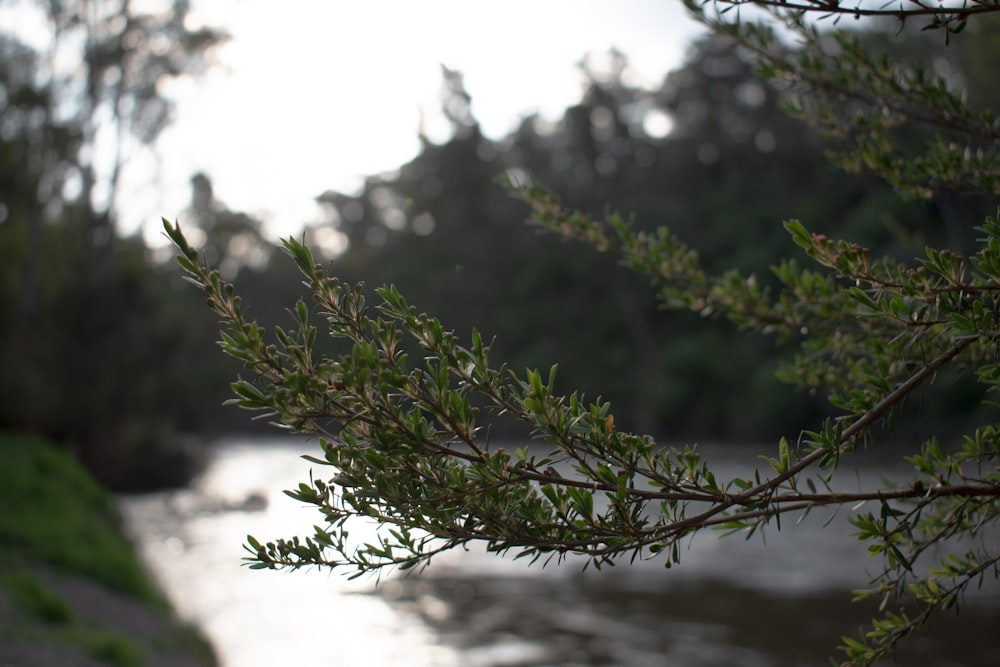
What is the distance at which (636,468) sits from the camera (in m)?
2.21

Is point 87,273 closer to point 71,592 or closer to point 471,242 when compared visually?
point 71,592

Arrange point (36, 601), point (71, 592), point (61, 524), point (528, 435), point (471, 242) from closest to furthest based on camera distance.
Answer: point (528, 435) < point (36, 601) < point (71, 592) < point (61, 524) < point (471, 242)

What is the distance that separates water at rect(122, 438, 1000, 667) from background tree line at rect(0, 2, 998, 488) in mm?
3977

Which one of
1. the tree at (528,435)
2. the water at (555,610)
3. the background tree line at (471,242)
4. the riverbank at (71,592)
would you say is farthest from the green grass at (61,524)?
the tree at (528,435)

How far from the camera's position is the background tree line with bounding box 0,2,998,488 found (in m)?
19.0

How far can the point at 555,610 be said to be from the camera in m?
11.0

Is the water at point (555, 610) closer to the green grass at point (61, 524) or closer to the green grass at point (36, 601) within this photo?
the green grass at point (61, 524)

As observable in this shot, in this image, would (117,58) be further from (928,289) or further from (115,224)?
(928,289)

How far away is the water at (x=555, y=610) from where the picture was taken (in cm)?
901

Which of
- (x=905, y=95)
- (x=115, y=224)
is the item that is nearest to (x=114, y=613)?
(x=905, y=95)

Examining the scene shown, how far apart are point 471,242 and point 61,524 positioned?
29978 mm

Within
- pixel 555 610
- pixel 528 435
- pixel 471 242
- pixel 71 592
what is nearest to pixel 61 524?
pixel 71 592

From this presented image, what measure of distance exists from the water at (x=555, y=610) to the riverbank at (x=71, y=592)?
2.58 ft

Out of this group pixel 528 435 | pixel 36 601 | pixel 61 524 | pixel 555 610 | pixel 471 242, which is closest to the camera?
pixel 528 435
